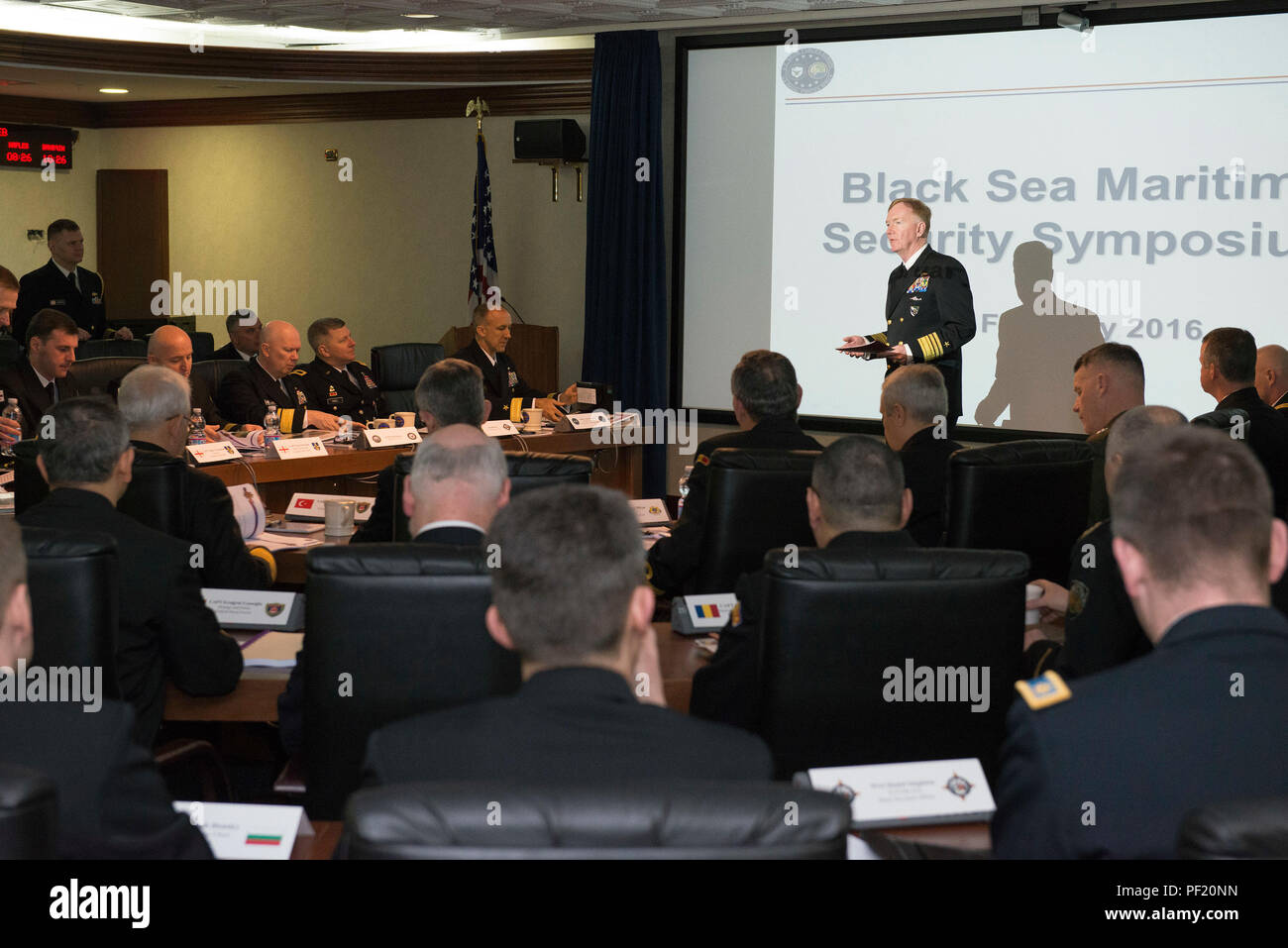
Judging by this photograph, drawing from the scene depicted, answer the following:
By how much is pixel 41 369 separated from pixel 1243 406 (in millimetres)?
4798

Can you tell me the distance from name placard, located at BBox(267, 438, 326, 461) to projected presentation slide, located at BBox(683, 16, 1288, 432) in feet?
8.84

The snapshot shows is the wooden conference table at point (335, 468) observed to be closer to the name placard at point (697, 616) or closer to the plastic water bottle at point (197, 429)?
the plastic water bottle at point (197, 429)

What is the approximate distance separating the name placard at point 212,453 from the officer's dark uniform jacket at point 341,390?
1.33m

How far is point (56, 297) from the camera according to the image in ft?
29.9

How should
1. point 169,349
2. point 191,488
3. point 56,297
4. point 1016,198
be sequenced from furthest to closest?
point 56,297 → point 1016,198 → point 169,349 → point 191,488

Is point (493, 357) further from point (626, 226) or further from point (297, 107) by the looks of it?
point (297, 107)

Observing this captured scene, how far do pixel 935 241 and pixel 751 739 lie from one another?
5954 mm

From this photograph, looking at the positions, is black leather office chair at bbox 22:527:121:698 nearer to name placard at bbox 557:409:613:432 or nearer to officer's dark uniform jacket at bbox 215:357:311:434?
officer's dark uniform jacket at bbox 215:357:311:434

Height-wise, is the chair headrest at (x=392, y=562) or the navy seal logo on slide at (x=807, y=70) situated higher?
the navy seal logo on slide at (x=807, y=70)

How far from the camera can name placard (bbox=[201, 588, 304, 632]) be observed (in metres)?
3.05

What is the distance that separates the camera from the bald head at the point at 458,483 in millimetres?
2758

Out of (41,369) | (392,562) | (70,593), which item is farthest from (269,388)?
(392,562)

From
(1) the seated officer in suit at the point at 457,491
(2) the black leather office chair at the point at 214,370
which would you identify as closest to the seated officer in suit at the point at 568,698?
(1) the seated officer in suit at the point at 457,491
